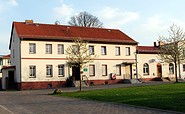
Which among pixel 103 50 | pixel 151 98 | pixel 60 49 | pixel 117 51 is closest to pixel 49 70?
pixel 60 49

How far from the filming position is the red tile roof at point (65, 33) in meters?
43.2

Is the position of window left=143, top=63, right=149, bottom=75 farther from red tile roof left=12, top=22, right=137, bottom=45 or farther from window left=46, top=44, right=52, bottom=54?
window left=46, top=44, right=52, bottom=54

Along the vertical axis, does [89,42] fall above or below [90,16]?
below

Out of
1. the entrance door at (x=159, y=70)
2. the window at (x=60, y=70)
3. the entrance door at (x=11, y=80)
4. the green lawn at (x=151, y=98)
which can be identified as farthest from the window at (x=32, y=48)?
the entrance door at (x=159, y=70)

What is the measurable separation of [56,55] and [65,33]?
14.7 feet

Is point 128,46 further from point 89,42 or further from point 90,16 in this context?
point 90,16

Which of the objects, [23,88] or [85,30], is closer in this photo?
[23,88]

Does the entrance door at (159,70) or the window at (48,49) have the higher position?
the window at (48,49)

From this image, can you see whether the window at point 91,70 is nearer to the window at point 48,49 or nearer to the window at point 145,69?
the window at point 48,49

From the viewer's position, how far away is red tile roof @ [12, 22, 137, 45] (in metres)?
43.2

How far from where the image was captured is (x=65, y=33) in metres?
46.7

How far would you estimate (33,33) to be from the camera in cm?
4319

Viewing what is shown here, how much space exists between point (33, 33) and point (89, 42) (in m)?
8.47

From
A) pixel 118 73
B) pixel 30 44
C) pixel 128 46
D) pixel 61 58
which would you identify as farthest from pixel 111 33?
pixel 30 44
